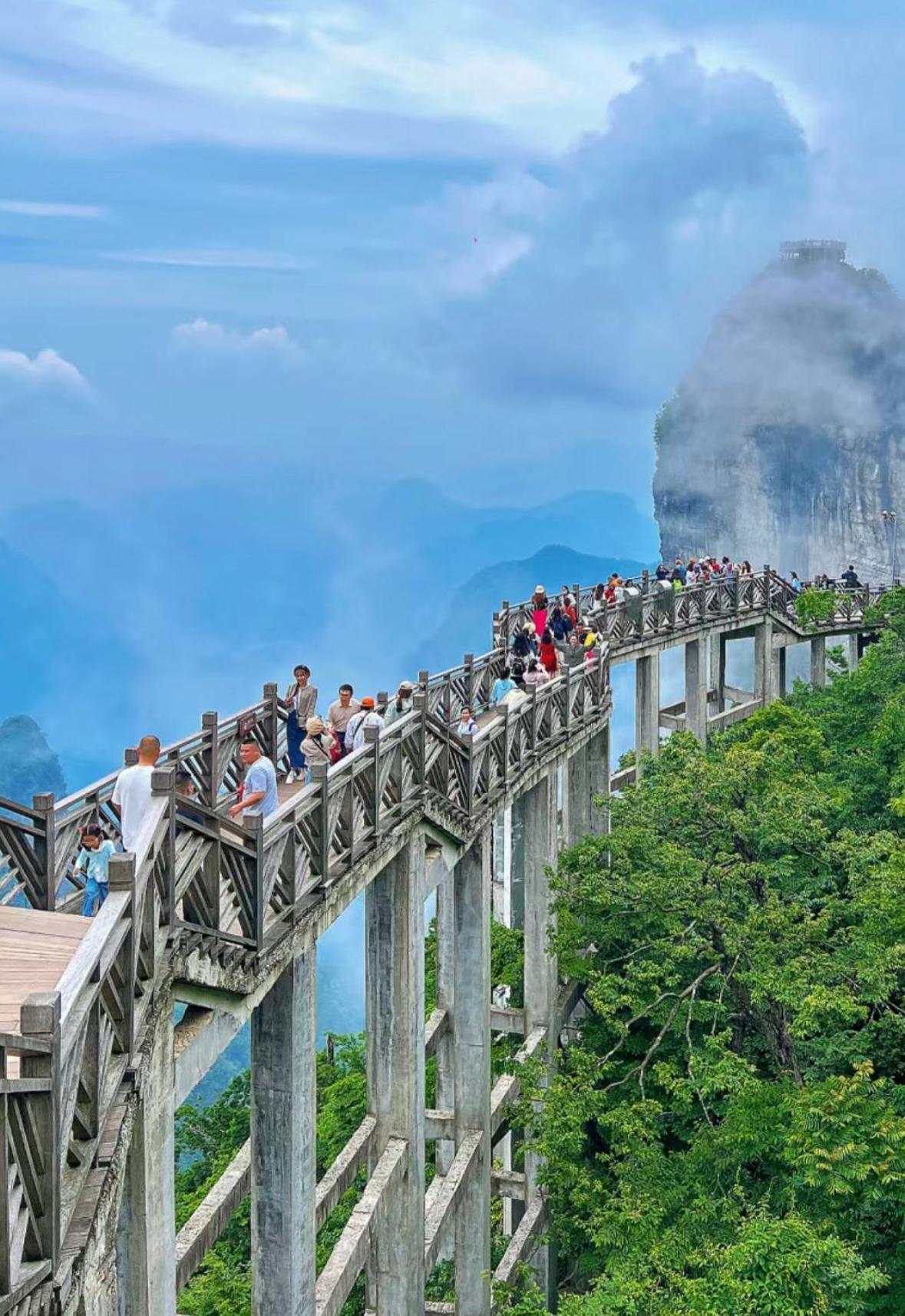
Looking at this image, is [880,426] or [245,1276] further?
[880,426]

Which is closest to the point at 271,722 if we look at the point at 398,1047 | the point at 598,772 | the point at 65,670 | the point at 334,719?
the point at 334,719

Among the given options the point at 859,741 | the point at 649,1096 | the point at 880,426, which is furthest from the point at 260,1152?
the point at 880,426

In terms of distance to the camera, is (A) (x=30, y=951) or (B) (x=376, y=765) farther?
(B) (x=376, y=765)

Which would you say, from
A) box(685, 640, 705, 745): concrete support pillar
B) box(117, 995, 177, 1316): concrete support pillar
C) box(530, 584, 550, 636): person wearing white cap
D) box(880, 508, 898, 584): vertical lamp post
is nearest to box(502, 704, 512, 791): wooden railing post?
box(530, 584, 550, 636): person wearing white cap

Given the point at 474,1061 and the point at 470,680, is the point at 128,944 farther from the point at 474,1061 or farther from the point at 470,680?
the point at 470,680

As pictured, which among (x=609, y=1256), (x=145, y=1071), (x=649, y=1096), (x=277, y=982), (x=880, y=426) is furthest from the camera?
(x=880, y=426)

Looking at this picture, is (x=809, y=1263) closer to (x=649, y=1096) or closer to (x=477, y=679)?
(x=649, y=1096)

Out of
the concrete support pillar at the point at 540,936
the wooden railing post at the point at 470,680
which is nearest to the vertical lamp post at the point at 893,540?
the concrete support pillar at the point at 540,936
